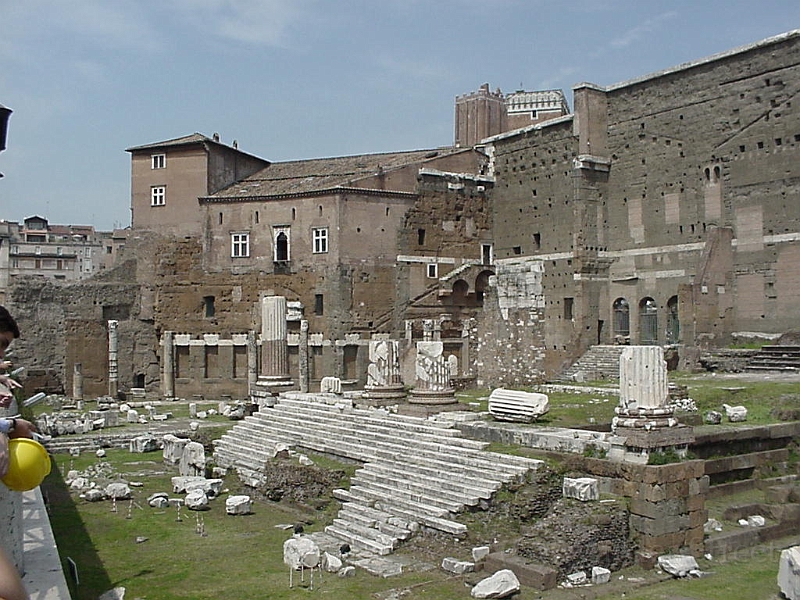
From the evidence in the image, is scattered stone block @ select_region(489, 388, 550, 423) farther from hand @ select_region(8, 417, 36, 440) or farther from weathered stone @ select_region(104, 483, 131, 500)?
hand @ select_region(8, 417, 36, 440)

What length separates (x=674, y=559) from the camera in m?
11.3

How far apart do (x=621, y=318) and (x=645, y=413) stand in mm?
20239

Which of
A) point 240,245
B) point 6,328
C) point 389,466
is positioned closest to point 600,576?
point 389,466

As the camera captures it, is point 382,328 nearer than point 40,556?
No

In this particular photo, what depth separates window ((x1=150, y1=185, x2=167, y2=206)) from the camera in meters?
37.2

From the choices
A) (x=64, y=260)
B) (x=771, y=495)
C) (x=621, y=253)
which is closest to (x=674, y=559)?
(x=771, y=495)

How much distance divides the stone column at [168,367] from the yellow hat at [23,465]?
110 feet

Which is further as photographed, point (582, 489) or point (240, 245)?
point (240, 245)

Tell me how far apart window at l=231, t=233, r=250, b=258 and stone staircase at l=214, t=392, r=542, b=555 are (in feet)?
54.5

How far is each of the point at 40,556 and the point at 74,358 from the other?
29.9m

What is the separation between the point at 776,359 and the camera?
78.6ft

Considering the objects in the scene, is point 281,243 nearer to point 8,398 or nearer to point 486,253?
point 486,253

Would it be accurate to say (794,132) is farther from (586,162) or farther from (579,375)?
(579,375)

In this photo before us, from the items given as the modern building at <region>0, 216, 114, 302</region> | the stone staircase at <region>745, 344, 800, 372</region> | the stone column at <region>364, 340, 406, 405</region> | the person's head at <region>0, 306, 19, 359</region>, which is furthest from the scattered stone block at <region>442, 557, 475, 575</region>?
the modern building at <region>0, 216, 114, 302</region>
